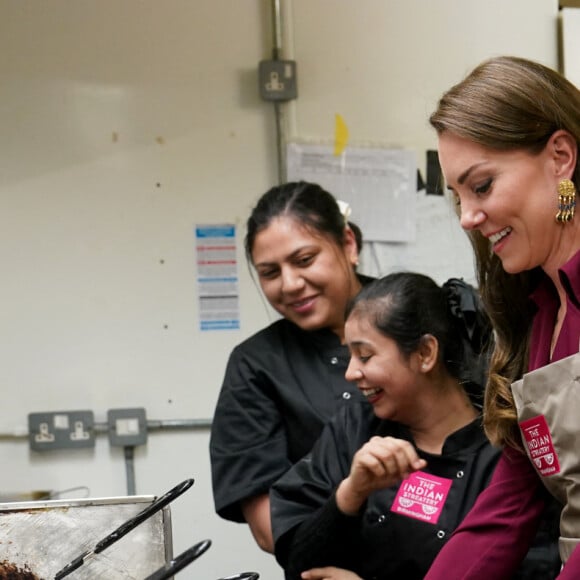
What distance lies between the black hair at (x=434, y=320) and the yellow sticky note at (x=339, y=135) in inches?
41.3

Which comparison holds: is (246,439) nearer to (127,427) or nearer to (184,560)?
(127,427)

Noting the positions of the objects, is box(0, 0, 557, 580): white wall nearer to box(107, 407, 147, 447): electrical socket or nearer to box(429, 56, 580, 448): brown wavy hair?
box(107, 407, 147, 447): electrical socket

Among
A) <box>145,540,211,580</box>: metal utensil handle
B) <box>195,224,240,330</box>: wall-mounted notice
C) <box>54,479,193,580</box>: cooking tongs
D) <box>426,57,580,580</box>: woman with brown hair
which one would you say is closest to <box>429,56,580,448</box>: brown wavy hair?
<box>426,57,580,580</box>: woman with brown hair

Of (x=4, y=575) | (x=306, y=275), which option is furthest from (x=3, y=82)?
(x=4, y=575)

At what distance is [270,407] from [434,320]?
0.36m

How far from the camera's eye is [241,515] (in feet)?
5.77

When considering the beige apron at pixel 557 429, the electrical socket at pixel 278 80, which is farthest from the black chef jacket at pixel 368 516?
the electrical socket at pixel 278 80

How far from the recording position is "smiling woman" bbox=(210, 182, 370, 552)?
5.65 feet

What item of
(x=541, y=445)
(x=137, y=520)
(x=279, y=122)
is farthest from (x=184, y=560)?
(x=279, y=122)

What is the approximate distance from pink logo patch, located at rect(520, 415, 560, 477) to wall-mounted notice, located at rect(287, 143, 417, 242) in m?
1.55

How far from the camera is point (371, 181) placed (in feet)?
8.86

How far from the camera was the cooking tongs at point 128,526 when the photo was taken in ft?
3.43

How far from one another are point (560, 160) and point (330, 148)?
5.20ft

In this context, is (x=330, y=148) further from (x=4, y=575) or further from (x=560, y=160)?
(x=4, y=575)
